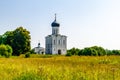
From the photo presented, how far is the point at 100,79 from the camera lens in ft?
29.9

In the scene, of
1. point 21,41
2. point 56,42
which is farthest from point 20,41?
point 56,42

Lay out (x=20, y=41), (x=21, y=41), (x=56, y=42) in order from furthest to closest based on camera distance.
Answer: (x=56, y=42) → (x=20, y=41) → (x=21, y=41)

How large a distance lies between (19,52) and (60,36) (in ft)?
137

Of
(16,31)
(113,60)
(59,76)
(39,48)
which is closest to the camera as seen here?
(59,76)

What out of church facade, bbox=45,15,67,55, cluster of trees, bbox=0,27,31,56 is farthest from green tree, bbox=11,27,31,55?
church facade, bbox=45,15,67,55

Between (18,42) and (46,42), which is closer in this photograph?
(18,42)

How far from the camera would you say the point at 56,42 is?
111m

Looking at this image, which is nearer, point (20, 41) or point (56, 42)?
point (20, 41)

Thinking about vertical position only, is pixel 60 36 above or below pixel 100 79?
above

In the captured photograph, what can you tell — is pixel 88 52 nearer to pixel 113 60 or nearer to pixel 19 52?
pixel 19 52

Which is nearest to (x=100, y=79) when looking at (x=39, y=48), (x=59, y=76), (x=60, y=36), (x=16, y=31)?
(x=59, y=76)

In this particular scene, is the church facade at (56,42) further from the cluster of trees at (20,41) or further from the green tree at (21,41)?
the green tree at (21,41)

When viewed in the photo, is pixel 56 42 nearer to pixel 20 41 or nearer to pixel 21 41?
pixel 20 41

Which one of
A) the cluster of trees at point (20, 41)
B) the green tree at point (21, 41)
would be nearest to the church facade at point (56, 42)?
the cluster of trees at point (20, 41)
